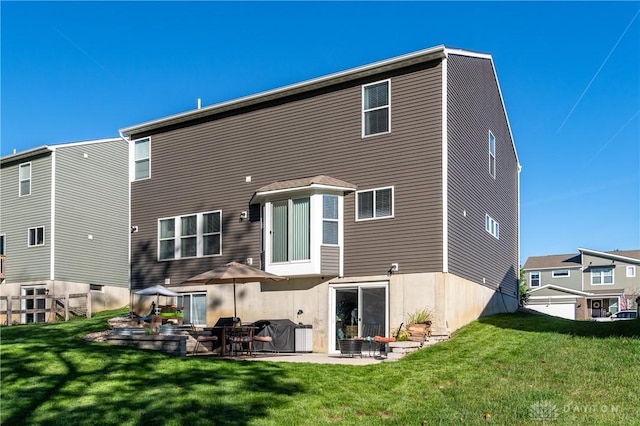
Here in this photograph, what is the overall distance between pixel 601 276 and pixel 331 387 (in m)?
48.0

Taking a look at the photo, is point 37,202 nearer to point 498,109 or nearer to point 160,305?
point 160,305

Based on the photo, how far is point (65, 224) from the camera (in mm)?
29578

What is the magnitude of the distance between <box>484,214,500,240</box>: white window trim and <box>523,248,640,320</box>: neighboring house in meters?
25.8

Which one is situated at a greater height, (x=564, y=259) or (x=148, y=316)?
(x=564, y=259)

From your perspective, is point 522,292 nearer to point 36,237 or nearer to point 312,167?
point 312,167

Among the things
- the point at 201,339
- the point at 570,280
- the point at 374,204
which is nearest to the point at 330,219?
the point at 374,204

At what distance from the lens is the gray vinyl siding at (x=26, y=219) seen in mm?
29312

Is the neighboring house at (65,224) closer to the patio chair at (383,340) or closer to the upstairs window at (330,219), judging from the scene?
the upstairs window at (330,219)

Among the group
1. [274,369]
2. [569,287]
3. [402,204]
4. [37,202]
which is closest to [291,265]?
[402,204]

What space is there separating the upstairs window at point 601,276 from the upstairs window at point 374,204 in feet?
137

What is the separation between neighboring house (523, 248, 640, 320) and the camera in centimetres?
5038

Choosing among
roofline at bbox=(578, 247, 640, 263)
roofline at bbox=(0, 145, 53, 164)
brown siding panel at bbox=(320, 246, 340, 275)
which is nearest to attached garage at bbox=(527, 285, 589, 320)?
roofline at bbox=(578, 247, 640, 263)

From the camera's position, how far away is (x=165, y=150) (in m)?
22.7

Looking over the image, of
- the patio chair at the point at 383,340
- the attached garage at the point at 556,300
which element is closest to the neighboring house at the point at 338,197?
the patio chair at the point at 383,340
